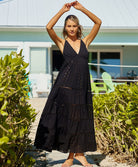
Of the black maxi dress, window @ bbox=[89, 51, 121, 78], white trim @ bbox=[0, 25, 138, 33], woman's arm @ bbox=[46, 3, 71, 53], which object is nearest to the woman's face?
woman's arm @ bbox=[46, 3, 71, 53]

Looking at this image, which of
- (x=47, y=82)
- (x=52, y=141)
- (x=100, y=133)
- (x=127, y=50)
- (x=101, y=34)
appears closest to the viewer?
(x=52, y=141)

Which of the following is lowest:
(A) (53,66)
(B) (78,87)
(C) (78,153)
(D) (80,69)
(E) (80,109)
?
(C) (78,153)

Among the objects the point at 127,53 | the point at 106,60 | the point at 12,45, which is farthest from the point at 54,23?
the point at 127,53

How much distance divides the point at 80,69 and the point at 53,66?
35.8 ft

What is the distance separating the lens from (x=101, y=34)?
11.2 meters

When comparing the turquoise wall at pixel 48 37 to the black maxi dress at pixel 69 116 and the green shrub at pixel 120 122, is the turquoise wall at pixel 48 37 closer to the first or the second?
the green shrub at pixel 120 122

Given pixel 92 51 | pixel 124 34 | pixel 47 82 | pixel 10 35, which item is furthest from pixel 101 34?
pixel 10 35

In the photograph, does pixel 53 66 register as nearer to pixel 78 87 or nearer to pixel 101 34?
pixel 101 34

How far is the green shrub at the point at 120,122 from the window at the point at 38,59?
7337 mm

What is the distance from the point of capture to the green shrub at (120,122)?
280 cm

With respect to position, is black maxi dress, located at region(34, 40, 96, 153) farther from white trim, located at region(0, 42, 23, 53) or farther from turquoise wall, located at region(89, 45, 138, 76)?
turquoise wall, located at region(89, 45, 138, 76)

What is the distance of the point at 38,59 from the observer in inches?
422

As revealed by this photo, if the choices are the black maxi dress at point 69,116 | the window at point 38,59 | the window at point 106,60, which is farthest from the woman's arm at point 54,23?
the window at point 106,60

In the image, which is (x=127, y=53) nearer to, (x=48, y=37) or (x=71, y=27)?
(x=48, y=37)
